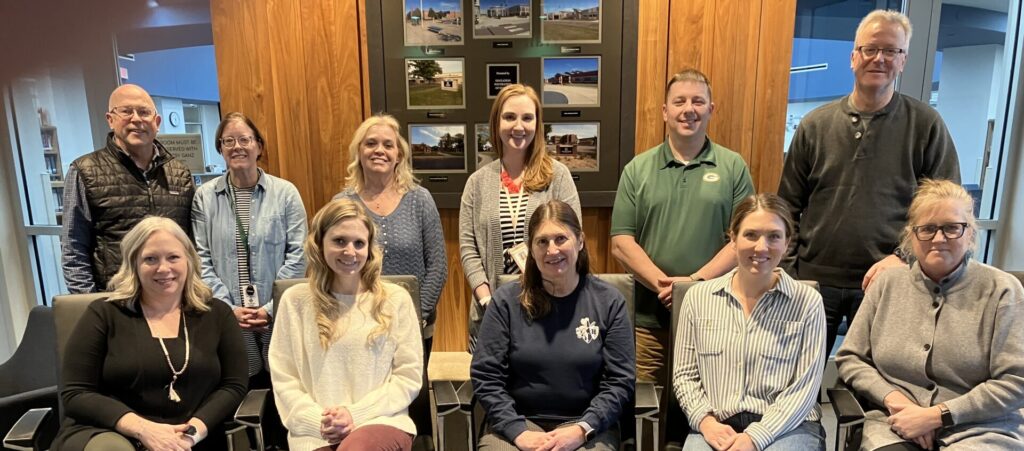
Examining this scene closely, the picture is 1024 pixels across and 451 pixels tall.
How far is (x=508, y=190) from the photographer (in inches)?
91.5

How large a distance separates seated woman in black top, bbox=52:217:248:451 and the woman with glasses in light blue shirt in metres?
0.37

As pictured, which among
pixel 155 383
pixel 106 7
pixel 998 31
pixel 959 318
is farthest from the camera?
pixel 106 7

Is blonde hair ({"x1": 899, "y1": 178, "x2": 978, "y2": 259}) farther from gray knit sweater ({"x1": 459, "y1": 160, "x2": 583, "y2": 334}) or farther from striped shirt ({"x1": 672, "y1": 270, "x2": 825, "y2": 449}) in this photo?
gray knit sweater ({"x1": 459, "y1": 160, "x2": 583, "y2": 334})

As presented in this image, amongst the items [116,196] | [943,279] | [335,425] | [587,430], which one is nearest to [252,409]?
[335,425]

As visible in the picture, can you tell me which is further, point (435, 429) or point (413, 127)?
point (413, 127)

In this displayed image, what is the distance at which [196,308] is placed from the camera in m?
1.92

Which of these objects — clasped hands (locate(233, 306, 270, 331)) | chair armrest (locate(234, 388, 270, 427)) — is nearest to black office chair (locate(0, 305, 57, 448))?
clasped hands (locate(233, 306, 270, 331))

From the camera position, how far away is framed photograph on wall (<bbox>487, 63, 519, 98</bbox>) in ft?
9.61

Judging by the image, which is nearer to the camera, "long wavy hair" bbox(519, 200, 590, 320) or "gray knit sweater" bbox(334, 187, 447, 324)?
"long wavy hair" bbox(519, 200, 590, 320)

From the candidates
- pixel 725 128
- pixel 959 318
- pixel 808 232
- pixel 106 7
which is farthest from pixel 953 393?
pixel 106 7

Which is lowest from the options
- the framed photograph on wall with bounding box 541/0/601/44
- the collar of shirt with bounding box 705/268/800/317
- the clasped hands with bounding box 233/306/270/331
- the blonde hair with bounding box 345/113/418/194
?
the clasped hands with bounding box 233/306/270/331

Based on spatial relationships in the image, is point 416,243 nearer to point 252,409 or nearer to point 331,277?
point 331,277

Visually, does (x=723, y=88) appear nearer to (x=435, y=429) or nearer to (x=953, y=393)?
(x=953, y=393)

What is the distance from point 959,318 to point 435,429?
5.45 feet
